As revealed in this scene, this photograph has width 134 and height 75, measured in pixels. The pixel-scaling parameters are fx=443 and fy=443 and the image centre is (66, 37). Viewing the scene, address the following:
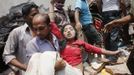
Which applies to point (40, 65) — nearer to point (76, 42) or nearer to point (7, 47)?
point (7, 47)

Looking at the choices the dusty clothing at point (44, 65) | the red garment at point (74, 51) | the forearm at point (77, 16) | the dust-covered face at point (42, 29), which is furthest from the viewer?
the forearm at point (77, 16)

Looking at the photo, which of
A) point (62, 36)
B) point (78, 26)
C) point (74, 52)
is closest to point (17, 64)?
point (62, 36)

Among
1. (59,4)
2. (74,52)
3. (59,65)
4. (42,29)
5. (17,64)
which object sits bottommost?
(74,52)

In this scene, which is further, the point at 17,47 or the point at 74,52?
the point at 74,52

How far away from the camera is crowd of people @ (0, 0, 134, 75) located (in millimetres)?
4004

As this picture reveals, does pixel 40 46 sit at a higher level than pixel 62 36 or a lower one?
higher

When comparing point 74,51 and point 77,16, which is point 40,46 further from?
point 77,16

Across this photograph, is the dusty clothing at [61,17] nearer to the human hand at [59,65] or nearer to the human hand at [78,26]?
the human hand at [78,26]

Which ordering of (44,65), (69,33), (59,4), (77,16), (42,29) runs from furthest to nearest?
(59,4) → (77,16) → (69,33) → (42,29) → (44,65)

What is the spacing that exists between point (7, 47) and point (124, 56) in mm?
3545

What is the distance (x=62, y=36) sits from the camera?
20.3 feet

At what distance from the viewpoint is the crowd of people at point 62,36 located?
4004 mm

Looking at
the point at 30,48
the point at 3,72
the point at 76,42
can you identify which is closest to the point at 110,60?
the point at 76,42

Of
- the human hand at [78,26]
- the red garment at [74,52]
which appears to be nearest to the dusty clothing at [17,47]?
the red garment at [74,52]
